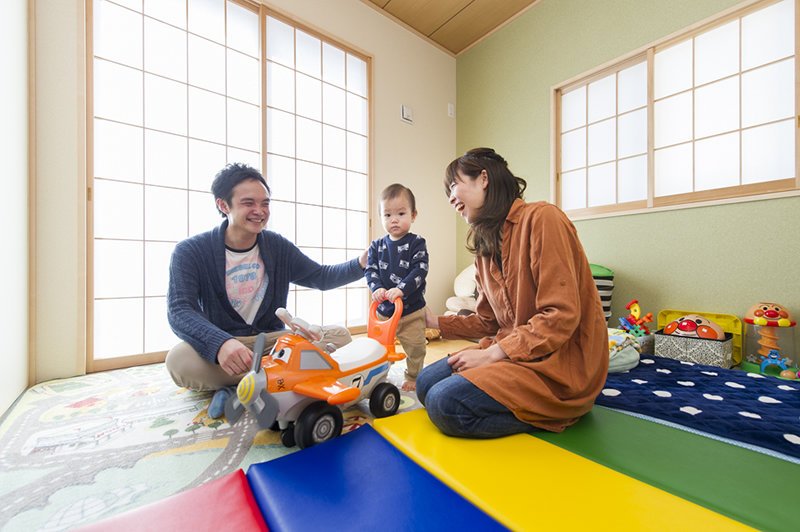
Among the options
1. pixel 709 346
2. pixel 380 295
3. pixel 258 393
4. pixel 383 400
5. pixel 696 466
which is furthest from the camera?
pixel 709 346

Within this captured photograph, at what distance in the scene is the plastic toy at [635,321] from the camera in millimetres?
2547

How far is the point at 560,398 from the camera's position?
109 centimetres

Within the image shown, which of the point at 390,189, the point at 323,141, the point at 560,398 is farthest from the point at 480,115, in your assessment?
the point at 560,398

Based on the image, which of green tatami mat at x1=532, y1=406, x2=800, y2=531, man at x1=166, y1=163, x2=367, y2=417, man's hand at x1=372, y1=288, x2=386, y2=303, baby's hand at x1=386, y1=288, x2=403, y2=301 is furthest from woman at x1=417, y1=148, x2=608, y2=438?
man at x1=166, y1=163, x2=367, y2=417

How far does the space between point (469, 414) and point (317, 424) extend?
0.51 metres

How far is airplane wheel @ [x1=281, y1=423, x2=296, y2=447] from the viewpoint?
1199mm

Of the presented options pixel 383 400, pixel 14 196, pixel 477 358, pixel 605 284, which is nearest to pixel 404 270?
pixel 383 400

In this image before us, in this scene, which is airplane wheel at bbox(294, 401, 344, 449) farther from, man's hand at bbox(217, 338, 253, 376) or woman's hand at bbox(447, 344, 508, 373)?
woman's hand at bbox(447, 344, 508, 373)

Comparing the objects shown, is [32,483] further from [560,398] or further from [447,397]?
[560,398]

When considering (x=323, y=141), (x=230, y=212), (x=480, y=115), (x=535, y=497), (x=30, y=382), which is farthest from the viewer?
(x=480, y=115)

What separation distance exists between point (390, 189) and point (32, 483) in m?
1.84

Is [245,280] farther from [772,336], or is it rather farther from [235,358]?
[772,336]

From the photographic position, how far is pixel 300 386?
112 cm

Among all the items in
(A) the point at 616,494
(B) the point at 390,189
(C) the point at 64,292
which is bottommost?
(A) the point at 616,494
